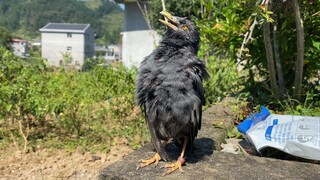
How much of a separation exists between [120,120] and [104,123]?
0.79 ft

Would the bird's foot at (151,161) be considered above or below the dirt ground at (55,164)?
above

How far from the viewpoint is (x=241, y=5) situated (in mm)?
3621

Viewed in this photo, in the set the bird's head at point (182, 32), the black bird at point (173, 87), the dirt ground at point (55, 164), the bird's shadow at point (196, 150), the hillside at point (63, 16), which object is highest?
the hillside at point (63, 16)

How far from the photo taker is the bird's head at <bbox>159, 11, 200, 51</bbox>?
2492 millimetres

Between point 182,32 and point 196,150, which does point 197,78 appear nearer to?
point 182,32

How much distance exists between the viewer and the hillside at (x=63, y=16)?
6341 centimetres

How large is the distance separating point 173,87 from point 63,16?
3253 inches

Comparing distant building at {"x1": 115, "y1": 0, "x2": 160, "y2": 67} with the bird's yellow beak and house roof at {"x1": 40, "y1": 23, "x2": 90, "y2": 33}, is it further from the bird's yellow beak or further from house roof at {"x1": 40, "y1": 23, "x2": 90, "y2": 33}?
house roof at {"x1": 40, "y1": 23, "x2": 90, "y2": 33}

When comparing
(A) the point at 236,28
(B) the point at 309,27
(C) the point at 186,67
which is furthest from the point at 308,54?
(C) the point at 186,67

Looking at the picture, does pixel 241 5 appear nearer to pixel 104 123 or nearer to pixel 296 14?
pixel 296 14

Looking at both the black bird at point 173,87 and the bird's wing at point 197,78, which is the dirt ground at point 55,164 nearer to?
the black bird at point 173,87

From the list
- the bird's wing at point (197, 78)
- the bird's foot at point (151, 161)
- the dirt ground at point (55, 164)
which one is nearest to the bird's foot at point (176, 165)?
the bird's foot at point (151, 161)

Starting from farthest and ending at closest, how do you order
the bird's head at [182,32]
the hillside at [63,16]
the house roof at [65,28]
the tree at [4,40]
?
the hillside at [63,16] < the house roof at [65,28] < the tree at [4,40] < the bird's head at [182,32]

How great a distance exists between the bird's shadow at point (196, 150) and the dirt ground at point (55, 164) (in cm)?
106
